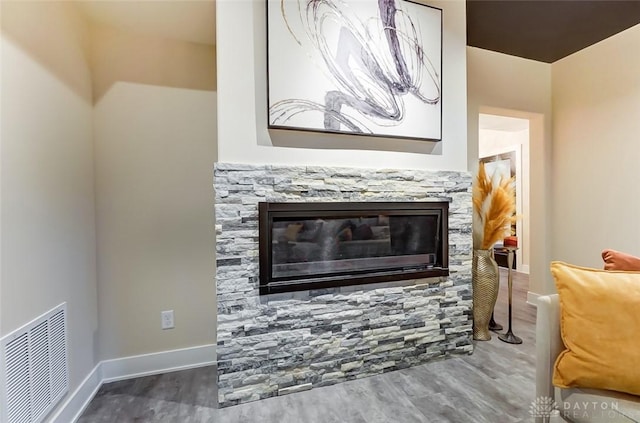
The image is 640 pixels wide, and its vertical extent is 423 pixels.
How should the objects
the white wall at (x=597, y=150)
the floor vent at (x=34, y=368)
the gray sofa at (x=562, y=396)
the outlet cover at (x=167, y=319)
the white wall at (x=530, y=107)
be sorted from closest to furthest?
the gray sofa at (x=562, y=396) → the floor vent at (x=34, y=368) → the outlet cover at (x=167, y=319) → the white wall at (x=597, y=150) → the white wall at (x=530, y=107)

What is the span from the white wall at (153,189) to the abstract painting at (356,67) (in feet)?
2.37

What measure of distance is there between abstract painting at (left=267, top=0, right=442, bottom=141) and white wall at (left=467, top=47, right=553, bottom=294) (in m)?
0.96

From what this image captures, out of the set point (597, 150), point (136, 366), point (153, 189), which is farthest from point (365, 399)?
point (597, 150)

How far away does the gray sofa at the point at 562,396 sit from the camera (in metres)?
1.02

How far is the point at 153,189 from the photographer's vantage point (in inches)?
82.7

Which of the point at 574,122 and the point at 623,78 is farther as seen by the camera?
the point at 574,122

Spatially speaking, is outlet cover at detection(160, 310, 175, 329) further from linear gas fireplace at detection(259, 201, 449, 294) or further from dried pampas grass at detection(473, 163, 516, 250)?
dried pampas grass at detection(473, 163, 516, 250)

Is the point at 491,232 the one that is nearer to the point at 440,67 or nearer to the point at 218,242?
the point at 440,67

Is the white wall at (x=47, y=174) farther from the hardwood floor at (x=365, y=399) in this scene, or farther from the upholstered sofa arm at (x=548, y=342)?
the upholstered sofa arm at (x=548, y=342)

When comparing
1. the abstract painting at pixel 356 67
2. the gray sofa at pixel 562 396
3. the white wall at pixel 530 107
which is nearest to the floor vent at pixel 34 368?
the abstract painting at pixel 356 67

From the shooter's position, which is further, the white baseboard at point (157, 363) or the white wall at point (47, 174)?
the white baseboard at point (157, 363)

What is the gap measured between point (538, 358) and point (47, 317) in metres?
2.16

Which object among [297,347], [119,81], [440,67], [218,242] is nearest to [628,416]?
[297,347]

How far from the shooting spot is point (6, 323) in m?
1.19
